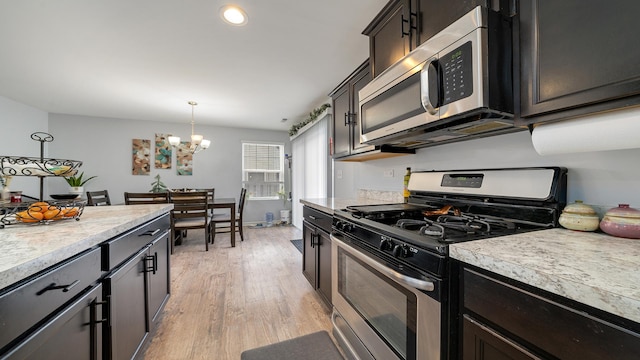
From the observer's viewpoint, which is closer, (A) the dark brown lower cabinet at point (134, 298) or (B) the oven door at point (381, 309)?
(B) the oven door at point (381, 309)

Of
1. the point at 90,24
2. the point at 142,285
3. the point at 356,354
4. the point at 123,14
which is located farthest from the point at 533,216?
the point at 90,24

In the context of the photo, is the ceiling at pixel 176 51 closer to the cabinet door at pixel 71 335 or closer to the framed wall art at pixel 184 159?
the framed wall art at pixel 184 159

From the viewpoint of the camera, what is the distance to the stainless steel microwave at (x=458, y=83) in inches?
36.2

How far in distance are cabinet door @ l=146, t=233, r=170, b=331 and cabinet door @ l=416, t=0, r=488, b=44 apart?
6.82ft

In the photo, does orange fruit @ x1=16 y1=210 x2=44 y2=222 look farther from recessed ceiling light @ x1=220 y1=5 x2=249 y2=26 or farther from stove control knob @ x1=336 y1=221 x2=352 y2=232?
recessed ceiling light @ x1=220 y1=5 x2=249 y2=26

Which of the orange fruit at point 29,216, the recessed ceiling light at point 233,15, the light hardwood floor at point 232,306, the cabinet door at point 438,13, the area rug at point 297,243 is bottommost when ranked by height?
the light hardwood floor at point 232,306

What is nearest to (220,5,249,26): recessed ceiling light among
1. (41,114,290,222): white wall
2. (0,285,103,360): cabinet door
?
(0,285,103,360): cabinet door

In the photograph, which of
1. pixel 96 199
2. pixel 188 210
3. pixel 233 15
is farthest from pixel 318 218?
pixel 96 199

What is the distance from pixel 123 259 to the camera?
3.81 ft

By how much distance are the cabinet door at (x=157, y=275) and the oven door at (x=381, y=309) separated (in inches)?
46.8

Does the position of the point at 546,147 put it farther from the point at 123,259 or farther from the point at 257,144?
the point at 257,144

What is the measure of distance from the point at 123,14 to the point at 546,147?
2.80 m

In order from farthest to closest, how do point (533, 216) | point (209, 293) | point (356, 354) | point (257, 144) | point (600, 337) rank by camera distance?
point (257, 144) < point (209, 293) < point (356, 354) < point (533, 216) < point (600, 337)

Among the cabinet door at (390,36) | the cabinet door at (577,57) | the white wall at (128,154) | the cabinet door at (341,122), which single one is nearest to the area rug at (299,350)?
the cabinet door at (341,122)
